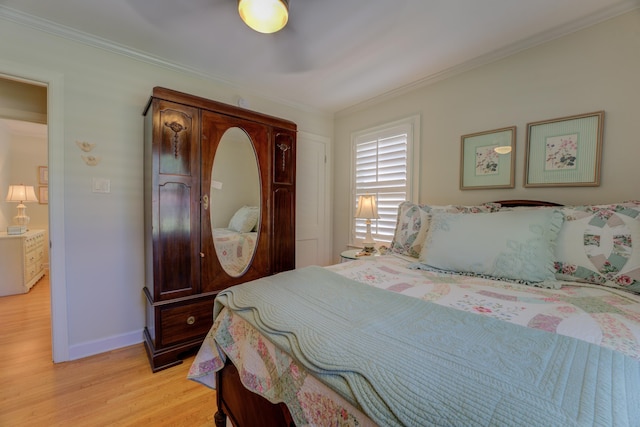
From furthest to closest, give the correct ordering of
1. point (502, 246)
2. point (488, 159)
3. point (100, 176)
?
point (488, 159) → point (100, 176) → point (502, 246)

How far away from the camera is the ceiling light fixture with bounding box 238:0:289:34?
138cm

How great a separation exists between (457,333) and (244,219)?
73.2 inches

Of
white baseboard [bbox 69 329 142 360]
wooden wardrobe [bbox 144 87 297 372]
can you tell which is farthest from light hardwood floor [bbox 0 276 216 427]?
wooden wardrobe [bbox 144 87 297 372]

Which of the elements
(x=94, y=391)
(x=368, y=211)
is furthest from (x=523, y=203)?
(x=94, y=391)

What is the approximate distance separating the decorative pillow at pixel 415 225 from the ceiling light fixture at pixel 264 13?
1.57 meters

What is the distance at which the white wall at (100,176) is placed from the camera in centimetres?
190

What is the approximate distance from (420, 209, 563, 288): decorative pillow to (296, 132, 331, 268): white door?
72.5 inches

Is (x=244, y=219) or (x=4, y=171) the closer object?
(x=244, y=219)

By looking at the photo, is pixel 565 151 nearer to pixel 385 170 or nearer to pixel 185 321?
pixel 385 170

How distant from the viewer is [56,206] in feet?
6.18

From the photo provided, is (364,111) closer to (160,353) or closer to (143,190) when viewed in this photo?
(143,190)

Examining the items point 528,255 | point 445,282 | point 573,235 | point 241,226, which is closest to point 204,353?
point 241,226

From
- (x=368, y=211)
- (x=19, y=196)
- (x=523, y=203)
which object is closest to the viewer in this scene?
(x=523, y=203)

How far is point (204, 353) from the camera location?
128 centimetres
